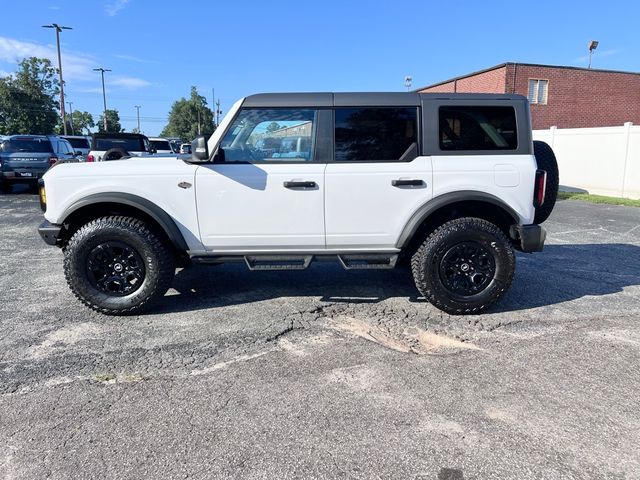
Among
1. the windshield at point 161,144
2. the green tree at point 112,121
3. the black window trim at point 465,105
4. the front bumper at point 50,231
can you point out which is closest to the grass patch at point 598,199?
the black window trim at point 465,105

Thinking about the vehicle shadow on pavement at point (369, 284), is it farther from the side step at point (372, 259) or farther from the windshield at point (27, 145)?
the windshield at point (27, 145)

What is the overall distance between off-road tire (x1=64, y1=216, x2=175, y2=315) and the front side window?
107cm

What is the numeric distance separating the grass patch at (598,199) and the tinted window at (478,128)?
418 inches

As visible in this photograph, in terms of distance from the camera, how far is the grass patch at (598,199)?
12.9m

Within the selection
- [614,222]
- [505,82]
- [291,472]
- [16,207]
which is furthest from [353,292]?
[505,82]

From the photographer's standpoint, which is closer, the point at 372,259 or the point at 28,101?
the point at 372,259

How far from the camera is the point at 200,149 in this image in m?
4.09

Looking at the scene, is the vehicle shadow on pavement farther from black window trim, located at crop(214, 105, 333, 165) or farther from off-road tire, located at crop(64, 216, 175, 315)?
black window trim, located at crop(214, 105, 333, 165)

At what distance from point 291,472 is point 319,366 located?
44.5 inches

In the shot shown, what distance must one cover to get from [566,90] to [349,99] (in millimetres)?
27668

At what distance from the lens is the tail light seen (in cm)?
431

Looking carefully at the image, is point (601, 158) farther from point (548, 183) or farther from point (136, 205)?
point (136, 205)

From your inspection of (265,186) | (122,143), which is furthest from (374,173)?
(122,143)

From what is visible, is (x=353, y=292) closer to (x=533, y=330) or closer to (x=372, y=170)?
(x=372, y=170)
